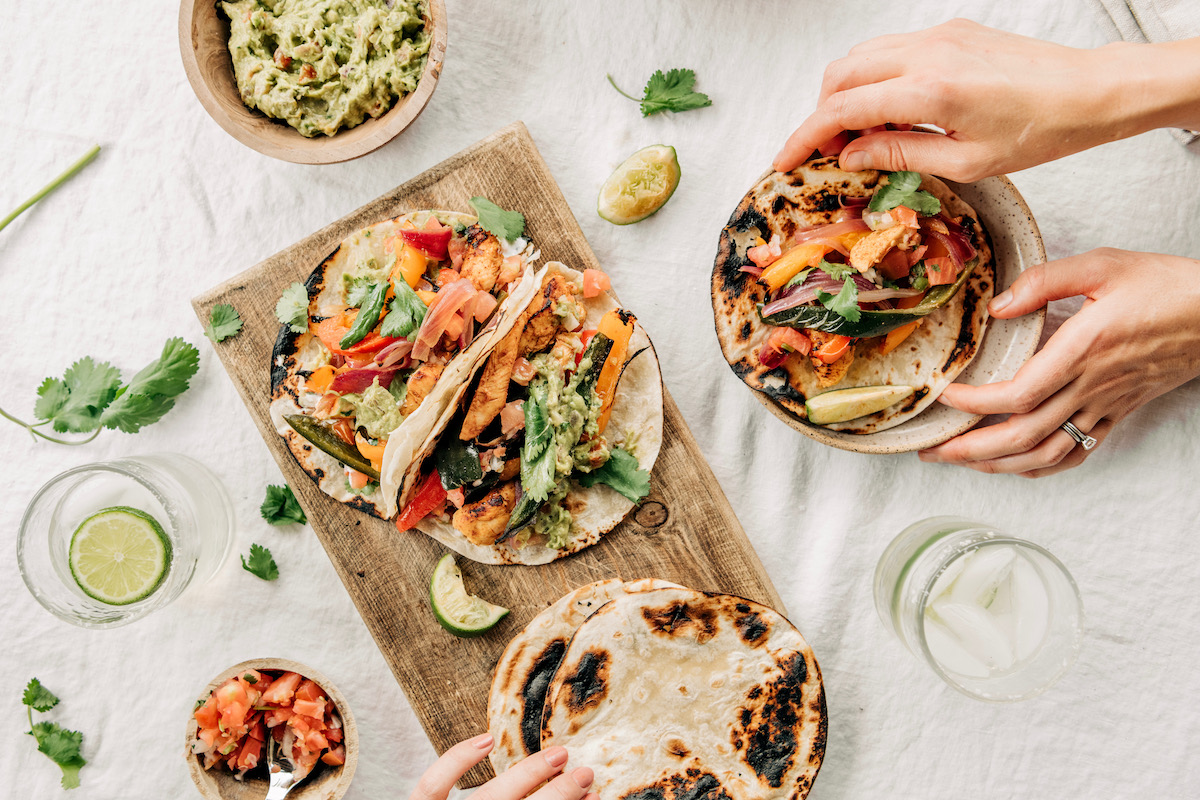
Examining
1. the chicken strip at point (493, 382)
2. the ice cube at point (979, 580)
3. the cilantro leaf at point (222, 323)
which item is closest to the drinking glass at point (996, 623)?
the ice cube at point (979, 580)

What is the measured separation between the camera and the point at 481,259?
263 centimetres

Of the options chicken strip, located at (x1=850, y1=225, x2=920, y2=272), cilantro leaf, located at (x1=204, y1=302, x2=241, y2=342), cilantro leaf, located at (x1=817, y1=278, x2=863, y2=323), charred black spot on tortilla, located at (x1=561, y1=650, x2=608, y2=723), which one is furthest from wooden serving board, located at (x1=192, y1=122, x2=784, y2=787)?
chicken strip, located at (x1=850, y1=225, x2=920, y2=272)

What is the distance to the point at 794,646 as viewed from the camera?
2.59 meters

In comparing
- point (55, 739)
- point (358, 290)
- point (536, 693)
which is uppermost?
point (358, 290)

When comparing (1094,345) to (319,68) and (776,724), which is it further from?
(319,68)

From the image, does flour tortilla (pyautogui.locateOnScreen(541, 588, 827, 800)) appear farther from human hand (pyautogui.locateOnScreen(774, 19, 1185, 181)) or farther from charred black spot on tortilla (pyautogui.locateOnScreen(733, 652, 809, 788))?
human hand (pyautogui.locateOnScreen(774, 19, 1185, 181))

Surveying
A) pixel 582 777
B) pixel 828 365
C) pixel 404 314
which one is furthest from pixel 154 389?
pixel 828 365

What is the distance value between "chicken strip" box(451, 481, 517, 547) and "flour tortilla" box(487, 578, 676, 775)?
→ 0.35m

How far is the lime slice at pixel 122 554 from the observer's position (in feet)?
8.68

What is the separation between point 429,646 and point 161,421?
1.45 metres

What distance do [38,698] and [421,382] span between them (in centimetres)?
217

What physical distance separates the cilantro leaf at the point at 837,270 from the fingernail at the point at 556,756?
1795 mm

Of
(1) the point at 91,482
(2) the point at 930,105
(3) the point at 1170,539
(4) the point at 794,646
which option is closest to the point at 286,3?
(1) the point at 91,482

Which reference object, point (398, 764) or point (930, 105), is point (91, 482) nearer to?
point (398, 764)
